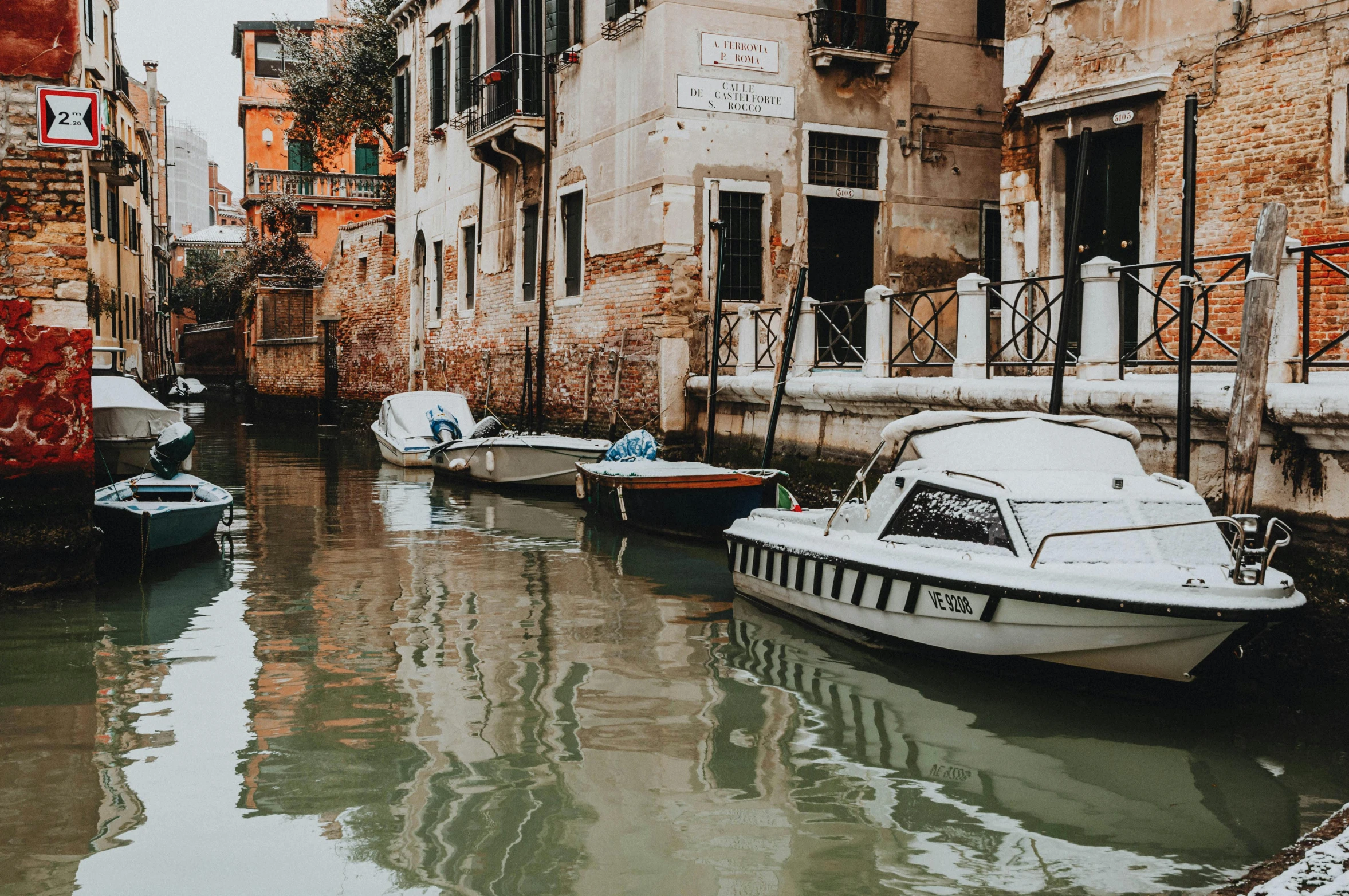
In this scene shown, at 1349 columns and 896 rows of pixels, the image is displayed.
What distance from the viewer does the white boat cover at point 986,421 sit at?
7.05m

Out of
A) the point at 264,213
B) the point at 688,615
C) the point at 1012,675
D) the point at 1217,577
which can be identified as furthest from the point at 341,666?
the point at 264,213

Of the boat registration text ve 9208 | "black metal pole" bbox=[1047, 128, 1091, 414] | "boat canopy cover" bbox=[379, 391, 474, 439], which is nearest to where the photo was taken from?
the boat registration text ve 9208

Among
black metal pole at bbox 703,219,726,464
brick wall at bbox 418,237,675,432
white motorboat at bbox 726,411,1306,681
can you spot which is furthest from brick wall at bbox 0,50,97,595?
brick wall at bbox 418,237,675,432

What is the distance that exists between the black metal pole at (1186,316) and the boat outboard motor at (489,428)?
10.2 metres

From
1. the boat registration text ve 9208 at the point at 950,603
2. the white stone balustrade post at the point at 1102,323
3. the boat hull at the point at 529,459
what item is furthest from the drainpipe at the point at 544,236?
the boat registration text ve 9208 at the point at 950,603

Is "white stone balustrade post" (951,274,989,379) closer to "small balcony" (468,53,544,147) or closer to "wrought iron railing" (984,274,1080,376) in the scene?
"wrought iron railing" (984,274,1080,376)

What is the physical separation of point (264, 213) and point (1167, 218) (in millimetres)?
26341

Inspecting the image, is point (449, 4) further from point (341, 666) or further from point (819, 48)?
point (341, 666)

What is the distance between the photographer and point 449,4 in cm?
2011

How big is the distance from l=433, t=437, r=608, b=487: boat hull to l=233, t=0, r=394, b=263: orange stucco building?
682 inches

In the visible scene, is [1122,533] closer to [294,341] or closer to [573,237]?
[573,237]

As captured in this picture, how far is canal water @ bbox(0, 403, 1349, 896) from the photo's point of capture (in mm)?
4117

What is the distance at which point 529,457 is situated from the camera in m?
14.8

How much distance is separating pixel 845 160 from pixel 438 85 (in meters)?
8.92
